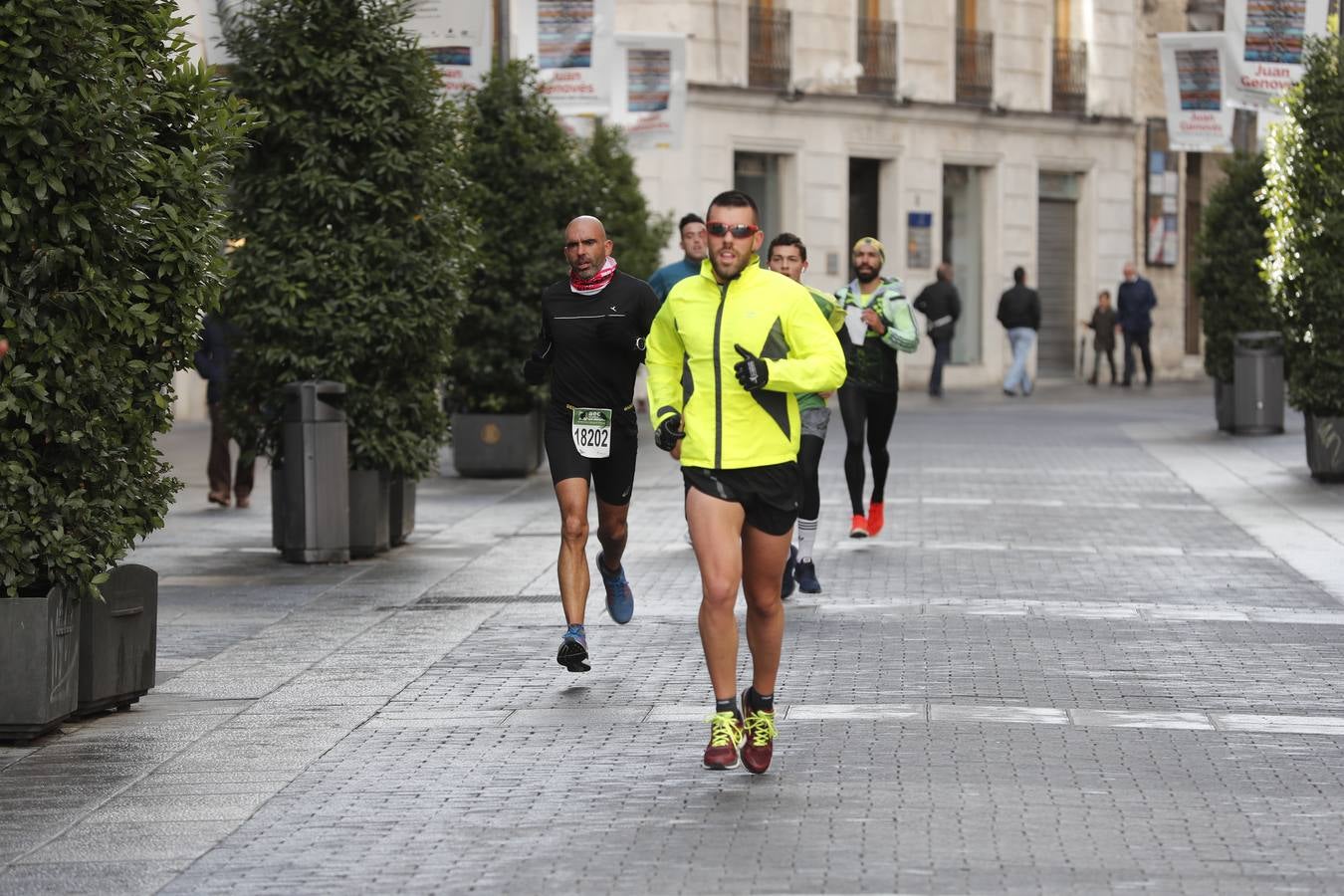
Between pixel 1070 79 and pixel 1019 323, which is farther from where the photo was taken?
pixel 1070 79

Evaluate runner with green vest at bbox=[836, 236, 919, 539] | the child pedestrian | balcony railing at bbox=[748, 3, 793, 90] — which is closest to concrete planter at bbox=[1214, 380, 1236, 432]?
runner with green vest at bbox=[836, 236, 919, 539]

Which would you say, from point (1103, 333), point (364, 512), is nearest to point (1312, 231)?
point (364, 512)

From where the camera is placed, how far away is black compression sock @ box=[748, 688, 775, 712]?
7.67 m

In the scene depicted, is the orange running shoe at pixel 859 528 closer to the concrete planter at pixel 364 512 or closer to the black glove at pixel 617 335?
the concrete planter at pixel 364 512

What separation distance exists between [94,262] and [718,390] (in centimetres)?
225

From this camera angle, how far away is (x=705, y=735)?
327 inches

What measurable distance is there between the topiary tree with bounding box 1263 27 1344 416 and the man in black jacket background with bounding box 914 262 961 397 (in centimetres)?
1765

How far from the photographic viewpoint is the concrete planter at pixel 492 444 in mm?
21250

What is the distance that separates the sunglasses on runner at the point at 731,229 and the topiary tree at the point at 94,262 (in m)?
2.07

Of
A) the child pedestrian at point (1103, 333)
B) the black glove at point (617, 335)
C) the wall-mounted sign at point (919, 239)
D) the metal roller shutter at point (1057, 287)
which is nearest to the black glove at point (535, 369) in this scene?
the black glove at point (617, 335)

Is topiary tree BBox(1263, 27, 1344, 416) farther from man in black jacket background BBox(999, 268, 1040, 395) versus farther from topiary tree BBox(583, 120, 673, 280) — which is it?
man in black jacket background BBox(999, 268, 1040, 395)

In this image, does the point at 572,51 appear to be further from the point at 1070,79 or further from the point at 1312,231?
the point at 1070,79

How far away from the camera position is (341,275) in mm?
14359

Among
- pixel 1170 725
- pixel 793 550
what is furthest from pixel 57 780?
pixel 793 550
